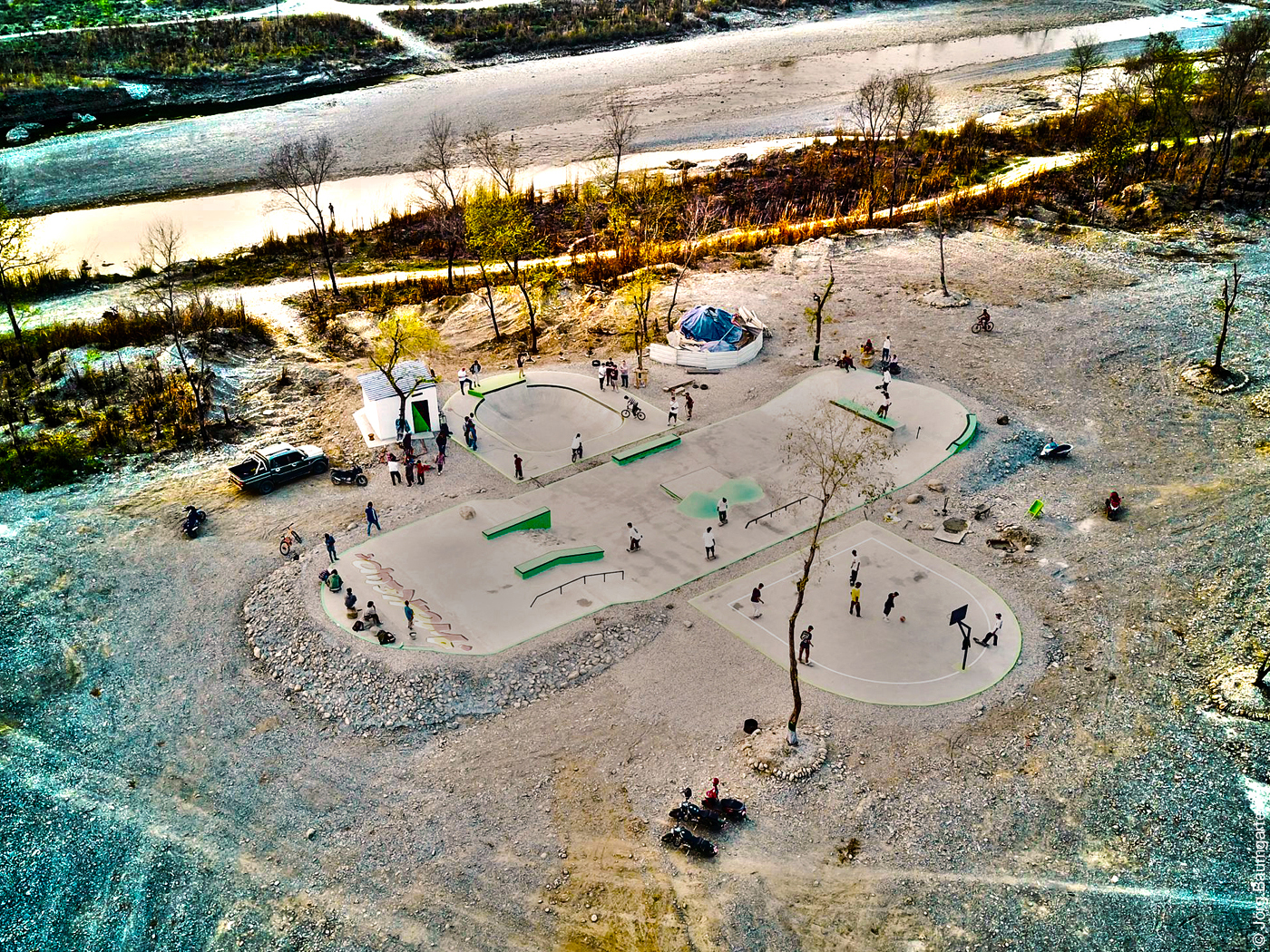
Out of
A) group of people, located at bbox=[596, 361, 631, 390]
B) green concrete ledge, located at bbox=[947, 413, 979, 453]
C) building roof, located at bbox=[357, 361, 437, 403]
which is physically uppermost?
building roof, located at bbox=[357, 361, 437, 403]

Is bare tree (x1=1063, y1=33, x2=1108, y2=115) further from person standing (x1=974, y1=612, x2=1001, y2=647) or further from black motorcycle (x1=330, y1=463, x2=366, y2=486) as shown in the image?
black motorcycle (x1=330, y1=463, x2=366, y2=486)

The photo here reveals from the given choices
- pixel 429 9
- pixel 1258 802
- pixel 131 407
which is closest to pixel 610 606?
pixel 1258 802

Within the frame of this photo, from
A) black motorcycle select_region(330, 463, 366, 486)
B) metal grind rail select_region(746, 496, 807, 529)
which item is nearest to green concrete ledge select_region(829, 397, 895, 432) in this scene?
metal grind rail select_region(746, 496, 807, 529)

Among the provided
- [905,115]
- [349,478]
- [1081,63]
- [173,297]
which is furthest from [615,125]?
[349,478]

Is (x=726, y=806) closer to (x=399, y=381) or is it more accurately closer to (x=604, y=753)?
(x=604, y=753)

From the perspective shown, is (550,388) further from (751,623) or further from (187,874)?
(187,874)

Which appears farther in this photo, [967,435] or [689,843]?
[967,435]

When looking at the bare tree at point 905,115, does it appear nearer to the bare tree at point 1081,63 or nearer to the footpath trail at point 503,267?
the footpath trail at point 503,267
